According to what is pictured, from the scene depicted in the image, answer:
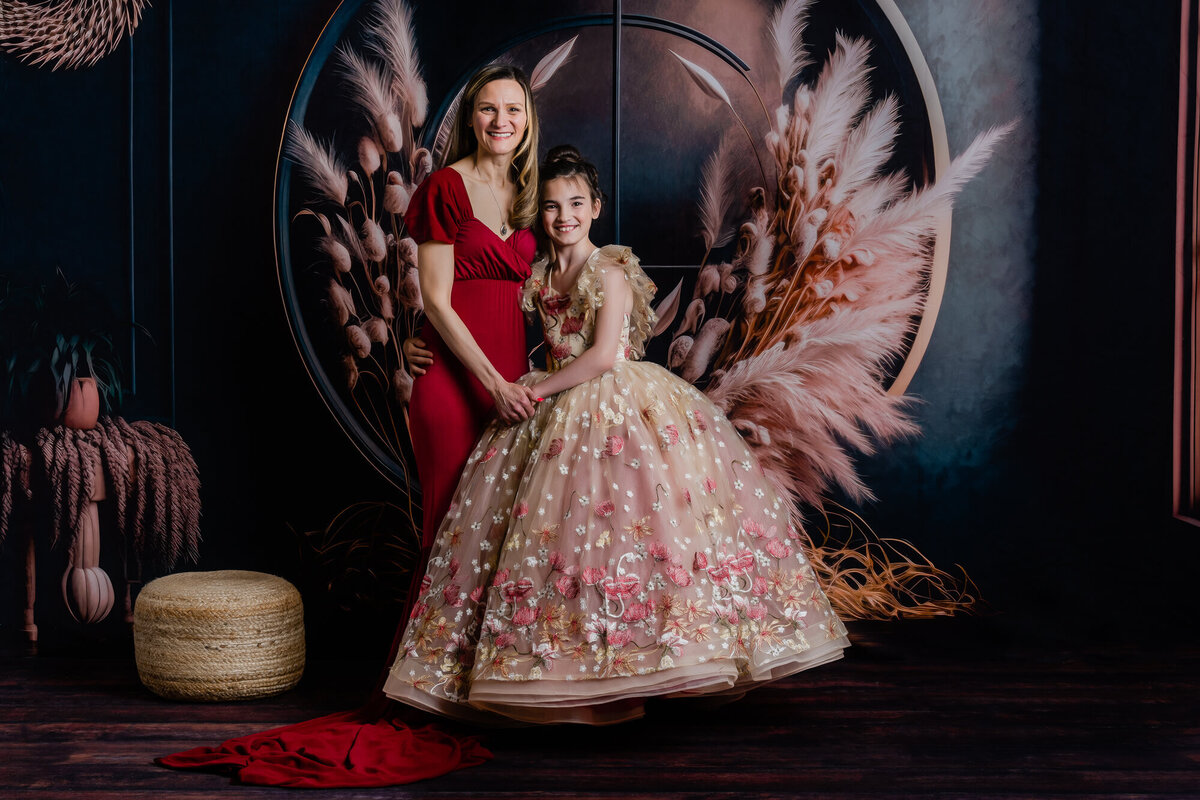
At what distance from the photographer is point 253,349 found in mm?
3164

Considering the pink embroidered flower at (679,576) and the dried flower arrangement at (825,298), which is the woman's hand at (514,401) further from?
the dried flower arrangement at (825,298)

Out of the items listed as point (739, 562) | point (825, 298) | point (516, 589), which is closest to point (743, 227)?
point (825, 298)

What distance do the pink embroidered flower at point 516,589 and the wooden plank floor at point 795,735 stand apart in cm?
36

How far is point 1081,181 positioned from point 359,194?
228cm

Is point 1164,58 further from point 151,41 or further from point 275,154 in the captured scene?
point 151,41

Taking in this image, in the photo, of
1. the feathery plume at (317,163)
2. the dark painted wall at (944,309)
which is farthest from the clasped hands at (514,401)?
the feathery plume at (317,163)

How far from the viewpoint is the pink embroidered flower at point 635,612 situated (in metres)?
2.10

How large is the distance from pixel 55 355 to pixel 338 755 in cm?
177

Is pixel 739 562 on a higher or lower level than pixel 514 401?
lower

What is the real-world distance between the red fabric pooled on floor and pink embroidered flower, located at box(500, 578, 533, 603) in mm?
341

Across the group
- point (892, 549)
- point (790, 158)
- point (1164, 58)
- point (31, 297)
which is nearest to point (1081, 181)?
point (1164, 58)

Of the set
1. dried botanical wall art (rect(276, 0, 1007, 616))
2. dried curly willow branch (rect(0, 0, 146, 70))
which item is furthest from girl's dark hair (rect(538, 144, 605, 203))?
dried curly willow branch (rect(0, 0, 146, 70))

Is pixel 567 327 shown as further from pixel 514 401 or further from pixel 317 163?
pixel 317 163

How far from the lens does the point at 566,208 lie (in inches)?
94.1
